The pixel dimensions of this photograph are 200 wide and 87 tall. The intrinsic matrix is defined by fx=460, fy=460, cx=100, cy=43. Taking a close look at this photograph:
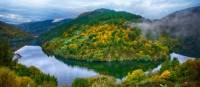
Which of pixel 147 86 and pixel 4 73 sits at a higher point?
pixel 4 73

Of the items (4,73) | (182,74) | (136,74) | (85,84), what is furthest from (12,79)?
(136,74)

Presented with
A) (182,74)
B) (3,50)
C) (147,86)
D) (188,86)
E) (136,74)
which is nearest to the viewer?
(188,86)

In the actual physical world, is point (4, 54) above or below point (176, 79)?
above

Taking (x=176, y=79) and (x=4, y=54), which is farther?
(x=176, y=79)

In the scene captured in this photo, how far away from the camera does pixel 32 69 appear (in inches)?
5487

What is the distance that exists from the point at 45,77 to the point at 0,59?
2657 inches

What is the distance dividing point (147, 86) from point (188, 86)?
669 cm

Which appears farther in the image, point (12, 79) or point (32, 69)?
point (32, 69)

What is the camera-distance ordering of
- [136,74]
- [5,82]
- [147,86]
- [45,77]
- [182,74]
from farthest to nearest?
[136,74] < [45,77] < [182,74] < [147,86] < [5,82]

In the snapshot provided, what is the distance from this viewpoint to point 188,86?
128 ft

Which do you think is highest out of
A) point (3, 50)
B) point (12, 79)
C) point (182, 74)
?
point (12, 79)

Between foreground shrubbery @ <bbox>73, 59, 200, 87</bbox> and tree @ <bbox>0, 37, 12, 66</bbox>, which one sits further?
tree @ <bbox>0, 37, 12, 66</bbox>

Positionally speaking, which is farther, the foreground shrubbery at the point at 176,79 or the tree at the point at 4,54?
the tree at the point at 4,54

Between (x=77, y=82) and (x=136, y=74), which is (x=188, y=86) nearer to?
(x=77, y=82)
